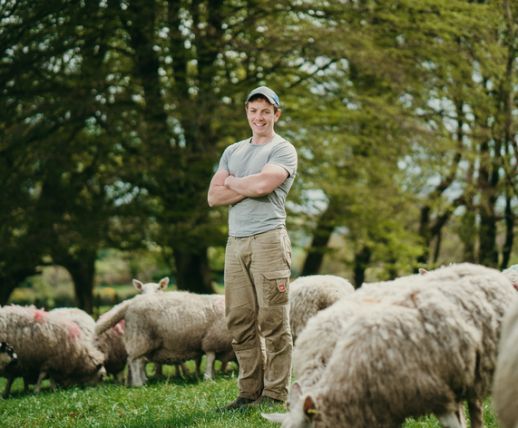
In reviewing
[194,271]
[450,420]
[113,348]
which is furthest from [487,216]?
[450,420]

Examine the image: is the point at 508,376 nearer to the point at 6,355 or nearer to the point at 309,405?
the point at 309,405

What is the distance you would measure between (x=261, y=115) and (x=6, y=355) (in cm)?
499

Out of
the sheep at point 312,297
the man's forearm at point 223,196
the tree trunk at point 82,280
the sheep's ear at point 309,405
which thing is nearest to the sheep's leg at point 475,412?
the sheep's ear at point 309,405

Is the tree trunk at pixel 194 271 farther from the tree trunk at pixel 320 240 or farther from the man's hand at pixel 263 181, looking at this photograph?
the man's hand at pixel 263 181

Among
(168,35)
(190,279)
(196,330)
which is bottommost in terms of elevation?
(190,279)

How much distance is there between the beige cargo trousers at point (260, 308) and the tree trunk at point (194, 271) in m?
12.0

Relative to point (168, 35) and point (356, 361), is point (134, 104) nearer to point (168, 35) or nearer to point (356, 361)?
point (168, 35)

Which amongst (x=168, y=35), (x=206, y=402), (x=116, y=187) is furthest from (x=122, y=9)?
(x=206, y=402)

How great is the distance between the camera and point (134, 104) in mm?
16641

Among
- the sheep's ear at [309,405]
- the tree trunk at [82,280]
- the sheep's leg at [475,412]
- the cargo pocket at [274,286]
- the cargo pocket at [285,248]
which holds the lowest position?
the tree trunk at [82,280]

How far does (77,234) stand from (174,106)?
342cm

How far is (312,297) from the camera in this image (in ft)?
29.0

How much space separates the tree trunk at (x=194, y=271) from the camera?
60.6 feet

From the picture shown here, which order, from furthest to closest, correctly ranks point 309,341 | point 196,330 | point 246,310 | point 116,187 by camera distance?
point 116,187, point 196,330, point 246,310, point 309,341
